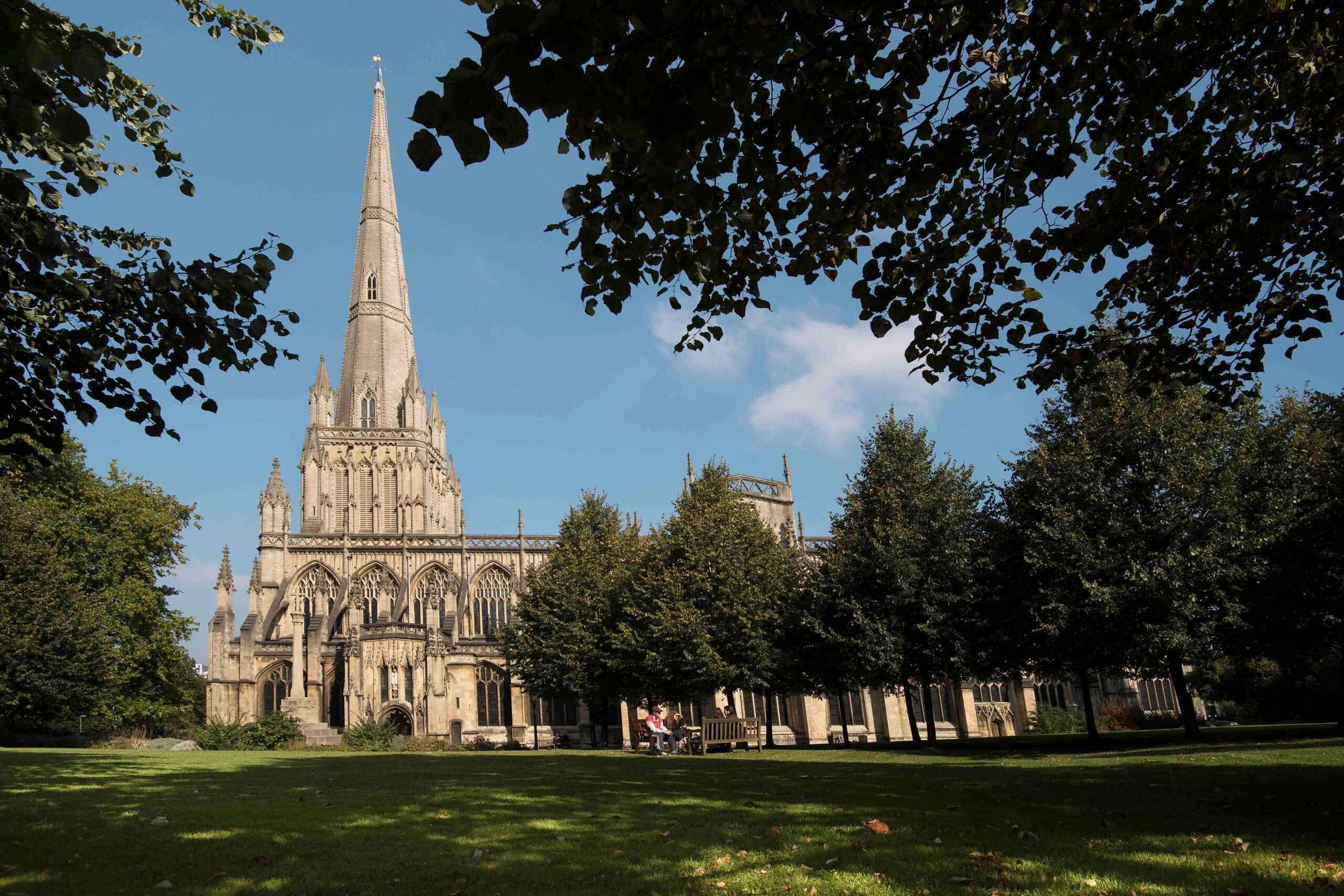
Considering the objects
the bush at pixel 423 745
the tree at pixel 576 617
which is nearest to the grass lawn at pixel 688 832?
the bush at pixel 423 745

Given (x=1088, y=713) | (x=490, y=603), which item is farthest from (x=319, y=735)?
(x=1088, y=713)

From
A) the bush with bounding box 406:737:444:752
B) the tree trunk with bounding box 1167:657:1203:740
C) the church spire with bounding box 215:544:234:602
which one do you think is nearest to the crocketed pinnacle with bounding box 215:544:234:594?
the church spire with bounding box 215:544:234:602

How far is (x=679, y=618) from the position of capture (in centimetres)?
3366

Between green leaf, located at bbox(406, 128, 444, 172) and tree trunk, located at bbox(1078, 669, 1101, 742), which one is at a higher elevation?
green leaf, located at bbox(406, 128, 444, 172)

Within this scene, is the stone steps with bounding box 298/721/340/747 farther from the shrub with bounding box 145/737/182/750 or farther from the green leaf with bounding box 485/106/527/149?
the green leaf with bounding box 485/106/527/149

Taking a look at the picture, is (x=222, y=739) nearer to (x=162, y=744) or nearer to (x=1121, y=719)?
(x=162, y=744)

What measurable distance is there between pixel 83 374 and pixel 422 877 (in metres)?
6.38

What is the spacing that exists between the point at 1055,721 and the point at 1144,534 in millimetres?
22774

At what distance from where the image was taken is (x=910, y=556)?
1230 inches

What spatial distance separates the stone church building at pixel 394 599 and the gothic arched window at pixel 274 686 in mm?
78

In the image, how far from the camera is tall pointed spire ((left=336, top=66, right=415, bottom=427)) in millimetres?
77188

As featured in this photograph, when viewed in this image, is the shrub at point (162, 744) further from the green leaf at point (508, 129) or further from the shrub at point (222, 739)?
the green leaf at point (508, 129)

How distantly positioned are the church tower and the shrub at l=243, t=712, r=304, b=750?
3195 centimetres

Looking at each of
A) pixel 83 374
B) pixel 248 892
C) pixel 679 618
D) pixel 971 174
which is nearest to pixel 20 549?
pixel 679 618
